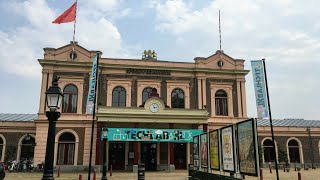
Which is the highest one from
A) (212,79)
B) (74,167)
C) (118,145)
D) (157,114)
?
(212,79)

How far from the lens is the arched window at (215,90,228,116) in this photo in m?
32.5

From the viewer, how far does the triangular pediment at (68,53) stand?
30.4 metres

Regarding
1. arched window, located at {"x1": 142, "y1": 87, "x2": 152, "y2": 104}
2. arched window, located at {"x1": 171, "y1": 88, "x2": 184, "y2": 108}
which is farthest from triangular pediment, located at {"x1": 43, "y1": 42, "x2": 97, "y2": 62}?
arched window, located at {"x1": 171, "y1": 88, "x2": 184, "y2": 108}

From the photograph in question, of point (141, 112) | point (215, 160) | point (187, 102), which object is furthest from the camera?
point (187, 102)

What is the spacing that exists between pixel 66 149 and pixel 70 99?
485cm

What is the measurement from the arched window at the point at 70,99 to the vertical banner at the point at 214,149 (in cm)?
1800

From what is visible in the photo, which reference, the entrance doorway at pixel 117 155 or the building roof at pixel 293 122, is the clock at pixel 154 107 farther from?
the building roof at pixel 293 122

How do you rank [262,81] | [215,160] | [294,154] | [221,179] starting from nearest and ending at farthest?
[221,179] < [215,160] < [262,81] < [294,154]

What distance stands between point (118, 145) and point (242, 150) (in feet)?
63.4

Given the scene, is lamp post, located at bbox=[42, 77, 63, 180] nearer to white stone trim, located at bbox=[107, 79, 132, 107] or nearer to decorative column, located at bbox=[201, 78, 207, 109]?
white stone trim, located at bbox=[107, 79, 132, 107]

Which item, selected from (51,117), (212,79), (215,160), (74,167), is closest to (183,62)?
(212,79)

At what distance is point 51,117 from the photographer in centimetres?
862

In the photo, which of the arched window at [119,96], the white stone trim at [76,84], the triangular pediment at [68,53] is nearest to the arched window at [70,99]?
the white stone trim at [76,84]

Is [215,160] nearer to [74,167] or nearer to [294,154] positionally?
[74,167]
